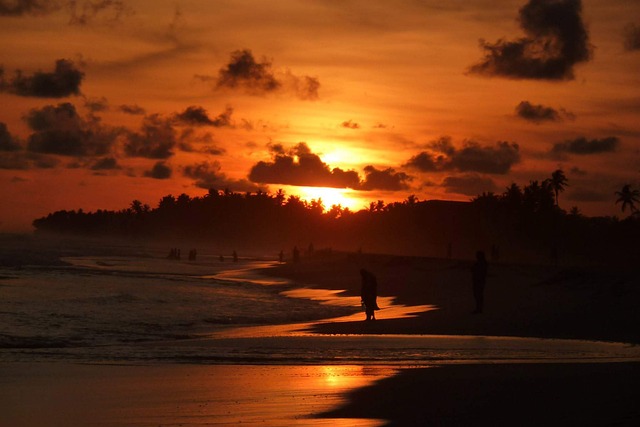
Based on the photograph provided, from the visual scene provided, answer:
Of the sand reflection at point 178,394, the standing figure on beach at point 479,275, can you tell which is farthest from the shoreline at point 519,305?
the sand reflection at point 178,394

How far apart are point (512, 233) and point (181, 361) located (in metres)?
123

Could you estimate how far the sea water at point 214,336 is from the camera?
17156 mm

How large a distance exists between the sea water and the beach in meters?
0.07

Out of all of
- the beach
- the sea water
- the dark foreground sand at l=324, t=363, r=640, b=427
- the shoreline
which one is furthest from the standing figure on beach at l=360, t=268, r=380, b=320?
the dark foreground sand at l=324, t=363, r=640, b=427

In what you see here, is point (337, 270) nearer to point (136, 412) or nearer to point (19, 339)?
point (19, 339)

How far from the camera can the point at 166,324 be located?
26094mm

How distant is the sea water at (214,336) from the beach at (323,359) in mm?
66

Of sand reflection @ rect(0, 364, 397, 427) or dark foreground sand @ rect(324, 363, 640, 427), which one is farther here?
sand reflection @ rect(0, 364, 397, 427)

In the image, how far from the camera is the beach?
10867 mm

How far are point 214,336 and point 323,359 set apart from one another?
672cm

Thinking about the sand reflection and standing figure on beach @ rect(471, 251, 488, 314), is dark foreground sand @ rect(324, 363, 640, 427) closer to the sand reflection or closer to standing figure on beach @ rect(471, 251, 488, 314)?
the sand reflection

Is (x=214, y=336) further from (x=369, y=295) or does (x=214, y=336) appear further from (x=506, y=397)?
(x=506, y=397)

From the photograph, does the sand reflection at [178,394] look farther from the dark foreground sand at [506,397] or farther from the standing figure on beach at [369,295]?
the standing figure on beach at [369,295]

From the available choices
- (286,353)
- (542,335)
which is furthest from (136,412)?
(542,335)
